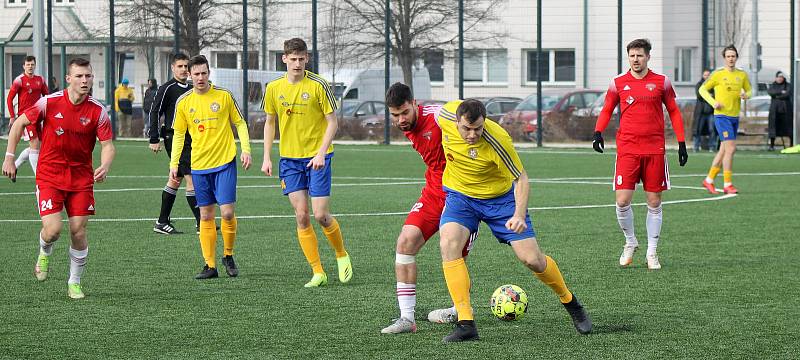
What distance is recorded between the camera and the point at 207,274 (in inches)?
412

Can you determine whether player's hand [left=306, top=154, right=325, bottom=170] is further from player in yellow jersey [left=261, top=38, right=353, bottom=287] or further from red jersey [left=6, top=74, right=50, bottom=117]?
red jersey [left=6, top=74, right=50, bottom=117]

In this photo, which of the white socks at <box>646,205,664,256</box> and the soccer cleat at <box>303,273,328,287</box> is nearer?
the soccer cleat at <box>303,273,328,287</box>

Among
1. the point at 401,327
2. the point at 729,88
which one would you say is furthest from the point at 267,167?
the point at 729,88

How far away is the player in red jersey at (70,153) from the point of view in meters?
9.42

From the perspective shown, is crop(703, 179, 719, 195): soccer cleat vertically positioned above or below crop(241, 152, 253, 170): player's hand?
below

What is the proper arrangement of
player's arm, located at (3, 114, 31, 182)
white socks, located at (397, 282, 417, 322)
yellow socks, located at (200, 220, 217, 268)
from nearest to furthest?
white socks, located at (397, 282, 417, 322)
player's arm, located at (3, 114, 31, 182)
yellow socks, located at (200, 220, 217, 268)

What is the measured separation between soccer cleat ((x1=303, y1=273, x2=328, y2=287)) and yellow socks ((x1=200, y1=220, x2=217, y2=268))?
965 mm

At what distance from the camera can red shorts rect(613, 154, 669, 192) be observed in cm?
1120

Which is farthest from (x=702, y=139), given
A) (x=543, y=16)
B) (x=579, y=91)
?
(x=543, y=16)

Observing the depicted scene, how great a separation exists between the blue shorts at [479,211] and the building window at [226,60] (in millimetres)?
29271

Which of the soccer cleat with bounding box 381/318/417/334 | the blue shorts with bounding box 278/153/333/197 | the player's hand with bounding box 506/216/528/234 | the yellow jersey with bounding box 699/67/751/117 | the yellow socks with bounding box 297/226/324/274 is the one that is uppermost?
the yellow jersey with bounding box 699/67/751/117

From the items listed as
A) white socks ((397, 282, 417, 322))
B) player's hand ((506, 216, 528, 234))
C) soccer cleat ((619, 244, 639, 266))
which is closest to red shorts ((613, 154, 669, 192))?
soccer cleat ((619, 244, 639, 266))

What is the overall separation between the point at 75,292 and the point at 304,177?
6.73ft

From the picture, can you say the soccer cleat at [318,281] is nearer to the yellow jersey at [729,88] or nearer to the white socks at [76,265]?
the white socks at [76,265]
